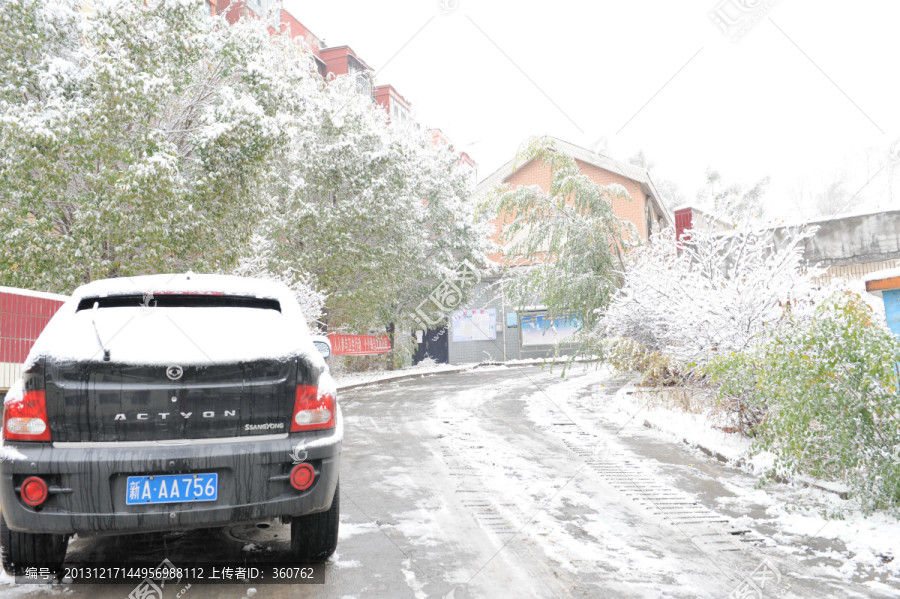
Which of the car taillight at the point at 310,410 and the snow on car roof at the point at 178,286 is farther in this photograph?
the snow on car roof at the point at 178,286

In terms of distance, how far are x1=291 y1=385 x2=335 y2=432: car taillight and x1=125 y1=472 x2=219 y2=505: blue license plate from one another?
492 millimetres

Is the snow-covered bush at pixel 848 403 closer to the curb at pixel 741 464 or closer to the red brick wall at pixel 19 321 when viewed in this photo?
the curb at pixel 741 464

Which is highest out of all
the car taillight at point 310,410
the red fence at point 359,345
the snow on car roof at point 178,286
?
the snow on car roof at point 178,286

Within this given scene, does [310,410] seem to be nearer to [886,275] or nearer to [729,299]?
[886,275]

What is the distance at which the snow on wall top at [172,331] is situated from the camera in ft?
11.5

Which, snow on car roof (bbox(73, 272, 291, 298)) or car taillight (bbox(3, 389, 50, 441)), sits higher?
snow on car roof (bbox(73, 272, 291, 298))

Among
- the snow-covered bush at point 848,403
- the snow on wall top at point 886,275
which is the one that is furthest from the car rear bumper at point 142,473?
the snow on wall top at point 886,275

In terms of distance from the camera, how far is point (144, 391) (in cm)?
346

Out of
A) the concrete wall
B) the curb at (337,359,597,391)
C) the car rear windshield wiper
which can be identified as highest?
the concrete wall

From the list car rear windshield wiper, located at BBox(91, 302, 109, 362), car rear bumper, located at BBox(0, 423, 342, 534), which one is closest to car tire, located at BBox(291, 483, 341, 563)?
car rear bumper, located at BBox(0, 423, 342, 534)

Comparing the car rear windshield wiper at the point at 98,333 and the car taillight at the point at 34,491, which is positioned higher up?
the car rear windshield wiper at the point at 98,333

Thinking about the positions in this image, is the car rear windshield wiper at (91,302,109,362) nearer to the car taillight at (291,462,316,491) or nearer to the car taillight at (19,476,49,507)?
the car taillight at (19,476,49,507)

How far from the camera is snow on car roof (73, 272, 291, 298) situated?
3826 millimetres

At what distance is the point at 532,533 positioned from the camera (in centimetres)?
473
